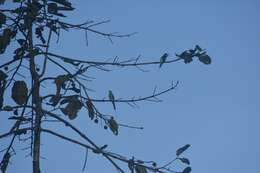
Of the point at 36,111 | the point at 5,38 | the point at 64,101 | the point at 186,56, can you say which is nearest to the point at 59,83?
the point at 64,101

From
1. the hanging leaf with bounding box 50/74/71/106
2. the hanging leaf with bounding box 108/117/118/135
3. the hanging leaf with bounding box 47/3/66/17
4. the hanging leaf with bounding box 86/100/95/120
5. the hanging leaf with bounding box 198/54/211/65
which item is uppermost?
the hanging leaf with bounding box 47/3/66/17

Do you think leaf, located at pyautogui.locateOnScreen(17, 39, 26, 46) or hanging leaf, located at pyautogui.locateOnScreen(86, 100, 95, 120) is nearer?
hanging leaf, located at pyautogui.locateOnScreen(86, 100, 95, 120)

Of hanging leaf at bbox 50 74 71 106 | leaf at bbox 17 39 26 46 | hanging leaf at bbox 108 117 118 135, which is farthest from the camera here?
leaf at bbox 17 39 26 46

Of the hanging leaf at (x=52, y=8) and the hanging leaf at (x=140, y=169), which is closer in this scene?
the hanging leaf at (x=140, y=169)

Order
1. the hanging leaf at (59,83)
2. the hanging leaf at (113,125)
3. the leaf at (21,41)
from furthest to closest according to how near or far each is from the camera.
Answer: the leaf at (21,41), the hanging leaf at (113,125), the hanging leaf at (59,83)

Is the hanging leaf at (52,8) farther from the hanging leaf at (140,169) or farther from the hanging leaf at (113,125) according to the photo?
the hanging leaf at (140,169)

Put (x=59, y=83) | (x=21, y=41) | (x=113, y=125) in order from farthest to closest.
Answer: (x=21, y=41) < (x=113, y=125) < (x=59, y=83)

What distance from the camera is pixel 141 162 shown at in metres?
1.28

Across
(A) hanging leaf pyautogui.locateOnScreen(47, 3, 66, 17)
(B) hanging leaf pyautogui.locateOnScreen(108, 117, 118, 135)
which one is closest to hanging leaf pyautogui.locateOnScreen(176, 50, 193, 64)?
(B) hanging leaf pyautogui.locateOnScreen(108, 117, 118, 135)

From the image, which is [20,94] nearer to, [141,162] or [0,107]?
[0,107]

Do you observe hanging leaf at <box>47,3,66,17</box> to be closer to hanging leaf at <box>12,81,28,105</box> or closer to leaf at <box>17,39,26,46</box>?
leaf at <box>17,39,26,46</box>

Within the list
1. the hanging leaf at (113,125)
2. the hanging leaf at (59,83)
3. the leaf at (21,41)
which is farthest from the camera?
the leaf at (21,41)

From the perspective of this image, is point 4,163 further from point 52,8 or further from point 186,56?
point 186,56

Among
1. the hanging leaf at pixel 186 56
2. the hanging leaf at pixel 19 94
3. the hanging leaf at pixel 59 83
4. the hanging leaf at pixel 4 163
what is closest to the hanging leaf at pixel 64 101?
the hanging leaf at pixel 59 83
